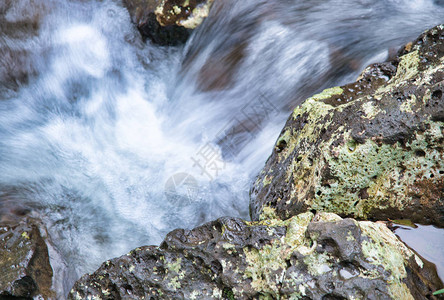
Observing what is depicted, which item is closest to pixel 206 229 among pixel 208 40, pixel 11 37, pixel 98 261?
pixel 98 261

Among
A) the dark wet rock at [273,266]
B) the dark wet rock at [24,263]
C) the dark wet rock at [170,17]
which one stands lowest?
the dark wet rock at [24,263]

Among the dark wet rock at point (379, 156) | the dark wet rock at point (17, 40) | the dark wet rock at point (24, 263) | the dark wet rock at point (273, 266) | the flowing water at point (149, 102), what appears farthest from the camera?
the dark wet rock at point (17, 40)

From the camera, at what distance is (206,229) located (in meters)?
2.38

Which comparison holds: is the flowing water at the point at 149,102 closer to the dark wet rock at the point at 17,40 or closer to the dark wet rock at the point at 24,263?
the dark wet rock at the point at 17,40

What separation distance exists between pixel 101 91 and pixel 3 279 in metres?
2.51

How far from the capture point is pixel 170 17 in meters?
4.83

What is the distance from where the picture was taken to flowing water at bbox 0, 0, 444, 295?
13.1 feet

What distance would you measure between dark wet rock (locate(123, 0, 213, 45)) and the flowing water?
13 cm

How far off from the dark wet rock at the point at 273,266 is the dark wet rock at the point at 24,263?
3.71ft

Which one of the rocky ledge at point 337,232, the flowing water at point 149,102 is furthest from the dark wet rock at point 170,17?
the rocky ledge at point 337,232

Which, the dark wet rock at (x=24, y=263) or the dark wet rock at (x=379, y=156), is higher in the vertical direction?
the dark wet rock at (x=379, y=156)

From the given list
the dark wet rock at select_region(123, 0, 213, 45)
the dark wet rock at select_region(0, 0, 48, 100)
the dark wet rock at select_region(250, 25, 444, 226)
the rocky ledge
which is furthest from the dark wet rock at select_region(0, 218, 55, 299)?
the dark wet rock at select_region(123, 0, 213, 45)

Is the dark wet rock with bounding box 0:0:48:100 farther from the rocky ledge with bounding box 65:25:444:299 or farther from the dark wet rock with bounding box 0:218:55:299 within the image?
the rocky ledge with bounding box 65:25:444:299

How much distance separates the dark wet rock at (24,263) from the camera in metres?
3.25
